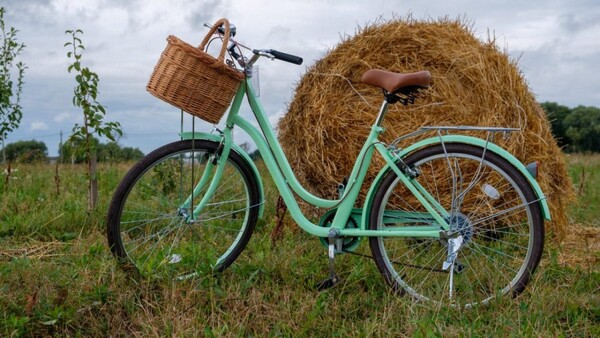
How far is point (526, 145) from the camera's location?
535cm

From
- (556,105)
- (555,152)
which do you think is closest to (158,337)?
(555,152)

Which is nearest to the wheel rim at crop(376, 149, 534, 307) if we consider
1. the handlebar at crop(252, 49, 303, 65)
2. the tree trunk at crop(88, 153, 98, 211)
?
the handlebar at crop(252, 49, 303, 65)

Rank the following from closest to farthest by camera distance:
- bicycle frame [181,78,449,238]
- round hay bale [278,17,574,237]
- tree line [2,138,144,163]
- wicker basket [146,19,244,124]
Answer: wicker basket [146,19,244,124] → bicycle frame [181,78,449,238] → round hay bale [278,17,574,237] → tree line [2,138,144,163]

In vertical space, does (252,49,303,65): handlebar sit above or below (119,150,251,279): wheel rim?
above

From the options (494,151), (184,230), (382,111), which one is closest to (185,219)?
(184,230)

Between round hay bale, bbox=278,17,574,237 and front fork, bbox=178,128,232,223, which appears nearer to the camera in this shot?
front fork, bbox=178,128,232,223

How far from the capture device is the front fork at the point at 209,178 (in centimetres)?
401

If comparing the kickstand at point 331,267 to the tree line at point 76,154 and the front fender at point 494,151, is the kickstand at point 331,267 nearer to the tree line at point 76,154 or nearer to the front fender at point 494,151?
the front fender at point 494,151

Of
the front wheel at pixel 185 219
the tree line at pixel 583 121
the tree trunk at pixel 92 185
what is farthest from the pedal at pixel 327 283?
the tree line at pixel 583 121

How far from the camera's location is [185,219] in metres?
4.11

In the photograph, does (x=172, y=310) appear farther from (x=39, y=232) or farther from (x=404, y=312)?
(x=39, y=232)

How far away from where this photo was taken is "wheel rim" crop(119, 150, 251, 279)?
12.9ft

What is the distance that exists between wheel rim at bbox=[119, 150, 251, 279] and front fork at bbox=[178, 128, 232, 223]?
1 cm

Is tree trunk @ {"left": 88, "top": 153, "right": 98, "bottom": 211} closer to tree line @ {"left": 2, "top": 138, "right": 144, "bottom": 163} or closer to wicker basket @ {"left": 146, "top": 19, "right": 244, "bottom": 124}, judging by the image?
tree line @ {"left": 2, "top": 138, "right": 144, "bottom": 163}
